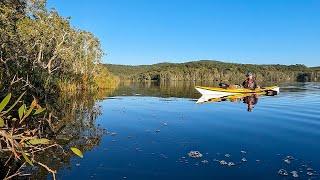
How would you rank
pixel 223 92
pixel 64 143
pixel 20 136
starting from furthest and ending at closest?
pixel 223 92 → pixel 64 143 → pixel 20 136

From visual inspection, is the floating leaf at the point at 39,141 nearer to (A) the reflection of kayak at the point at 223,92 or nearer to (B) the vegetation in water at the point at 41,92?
(B) the vegetation in water at the point at 41,92

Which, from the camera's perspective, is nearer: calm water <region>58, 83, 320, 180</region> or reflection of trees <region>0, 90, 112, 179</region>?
reflection of trees <region>0, 90, 112, 179</region>

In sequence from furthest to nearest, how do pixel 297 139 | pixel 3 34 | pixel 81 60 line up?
pixel 81 60, pixel 3 34, pixel 297 139

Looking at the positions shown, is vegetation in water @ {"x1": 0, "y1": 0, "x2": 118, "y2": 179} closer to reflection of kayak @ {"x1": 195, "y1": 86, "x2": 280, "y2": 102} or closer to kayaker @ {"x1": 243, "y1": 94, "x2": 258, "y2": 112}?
→ reflection of kayak @ {"x1": 195, "y1": 86, "x2": 280, "y2": 102}

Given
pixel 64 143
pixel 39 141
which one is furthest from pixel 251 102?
pixel 39 141

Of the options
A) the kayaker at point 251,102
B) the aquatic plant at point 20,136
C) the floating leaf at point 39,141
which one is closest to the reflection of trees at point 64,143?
the aquatic plant at point 20,136

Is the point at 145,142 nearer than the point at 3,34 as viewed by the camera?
Yes

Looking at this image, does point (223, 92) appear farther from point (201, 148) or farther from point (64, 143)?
point (64, 143)

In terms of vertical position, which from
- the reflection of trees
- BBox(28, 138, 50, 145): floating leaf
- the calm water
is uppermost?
BBox(28, 138, 50, 145): floating leaf

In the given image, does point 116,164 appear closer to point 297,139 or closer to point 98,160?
point 98,160

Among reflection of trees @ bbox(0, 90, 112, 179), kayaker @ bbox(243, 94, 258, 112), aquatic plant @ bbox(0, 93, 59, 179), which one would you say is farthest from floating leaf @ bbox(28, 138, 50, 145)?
kayaker @ bbox(243, 94, 258, 112)

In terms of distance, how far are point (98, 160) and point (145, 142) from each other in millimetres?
3274

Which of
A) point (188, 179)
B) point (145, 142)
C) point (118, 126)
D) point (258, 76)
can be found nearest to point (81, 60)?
point (118, 126)

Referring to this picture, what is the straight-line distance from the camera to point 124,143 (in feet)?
45.9
